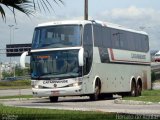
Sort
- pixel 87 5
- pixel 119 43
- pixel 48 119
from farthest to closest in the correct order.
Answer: pixel 87 5
pixel 119 43
pixel 48 119

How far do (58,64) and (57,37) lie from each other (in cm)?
137

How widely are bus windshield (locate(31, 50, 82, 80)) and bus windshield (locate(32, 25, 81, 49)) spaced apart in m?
0.43

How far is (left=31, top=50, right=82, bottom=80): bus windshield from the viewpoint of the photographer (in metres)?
26.3

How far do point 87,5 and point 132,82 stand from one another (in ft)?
23.5

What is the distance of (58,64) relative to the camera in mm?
26453

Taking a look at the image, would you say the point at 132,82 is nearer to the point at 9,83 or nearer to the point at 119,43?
the point at 119,43

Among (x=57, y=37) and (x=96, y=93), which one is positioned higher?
(x=57, y=37)

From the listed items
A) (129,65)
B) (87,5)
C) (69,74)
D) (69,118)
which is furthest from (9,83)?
(69,118)

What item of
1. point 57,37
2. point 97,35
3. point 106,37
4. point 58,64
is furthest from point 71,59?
point 106,37

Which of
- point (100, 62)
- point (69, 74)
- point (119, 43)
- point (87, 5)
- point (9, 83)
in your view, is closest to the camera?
point (69, 74)

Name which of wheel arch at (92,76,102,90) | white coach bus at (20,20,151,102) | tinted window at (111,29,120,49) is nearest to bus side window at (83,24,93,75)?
white coach bus at (20,20,151,102)

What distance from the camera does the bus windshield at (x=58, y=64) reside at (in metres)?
26.3

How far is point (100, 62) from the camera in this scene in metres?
28.1

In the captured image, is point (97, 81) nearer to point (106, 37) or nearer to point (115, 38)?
point (106, 37)
